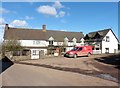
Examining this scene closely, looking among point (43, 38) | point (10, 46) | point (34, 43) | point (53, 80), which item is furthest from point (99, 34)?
point (53, 80)

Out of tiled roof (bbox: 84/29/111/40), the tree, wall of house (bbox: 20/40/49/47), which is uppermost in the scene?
tiled roof (bbox: 84/29/111/40)

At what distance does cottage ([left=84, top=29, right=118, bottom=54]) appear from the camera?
189ft

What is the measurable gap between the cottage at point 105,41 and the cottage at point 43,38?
6084mm

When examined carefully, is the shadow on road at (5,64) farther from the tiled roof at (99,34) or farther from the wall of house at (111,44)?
the tiled roof at (99,34)

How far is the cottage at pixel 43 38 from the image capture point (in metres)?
57.2

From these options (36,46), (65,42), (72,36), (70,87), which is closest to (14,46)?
(36,46)

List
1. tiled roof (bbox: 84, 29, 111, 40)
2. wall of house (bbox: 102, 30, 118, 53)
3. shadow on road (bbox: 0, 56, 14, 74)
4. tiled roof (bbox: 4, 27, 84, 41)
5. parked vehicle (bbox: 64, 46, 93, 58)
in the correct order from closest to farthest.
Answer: shadow on road (bbox: 0, 56, 14, 74), parked vehicle (bbox: 64, 46, 93, 58), wall of house (bbox: 102, 30, 118, 53), tiled roof (bbox: 84, 29, 111, 40), tiled roof (bbox: 4, 27, 84, 41)

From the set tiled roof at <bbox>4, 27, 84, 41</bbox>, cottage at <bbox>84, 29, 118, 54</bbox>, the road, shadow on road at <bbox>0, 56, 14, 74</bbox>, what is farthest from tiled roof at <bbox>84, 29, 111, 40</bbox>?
the road

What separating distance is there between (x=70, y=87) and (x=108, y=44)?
4871cm

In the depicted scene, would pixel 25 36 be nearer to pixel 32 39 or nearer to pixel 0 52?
pixel 32 39

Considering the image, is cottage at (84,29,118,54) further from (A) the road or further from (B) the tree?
(A) the road

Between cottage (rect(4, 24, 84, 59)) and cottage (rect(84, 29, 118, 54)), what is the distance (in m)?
6.08

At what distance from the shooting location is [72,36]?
66.3 m

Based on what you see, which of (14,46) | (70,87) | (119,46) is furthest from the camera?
(119,46)
